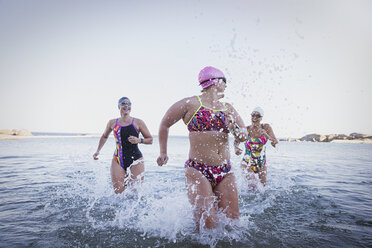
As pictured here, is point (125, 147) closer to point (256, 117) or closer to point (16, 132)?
point (256, 117)

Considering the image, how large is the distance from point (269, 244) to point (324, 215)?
2.17 m

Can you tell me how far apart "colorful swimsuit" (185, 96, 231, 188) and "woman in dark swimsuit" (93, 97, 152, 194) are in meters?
2.73

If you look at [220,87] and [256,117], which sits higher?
[220,87]

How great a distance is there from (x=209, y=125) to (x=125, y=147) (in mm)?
3144

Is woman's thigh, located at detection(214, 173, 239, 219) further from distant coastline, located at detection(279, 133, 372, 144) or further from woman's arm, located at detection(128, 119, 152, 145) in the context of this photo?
distant coastline, located at detection(279, 133, 372, 144)

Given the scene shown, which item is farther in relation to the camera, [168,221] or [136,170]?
[136,170]

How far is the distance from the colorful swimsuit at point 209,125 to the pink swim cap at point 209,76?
28 cm

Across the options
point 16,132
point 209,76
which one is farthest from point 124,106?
point 16,132

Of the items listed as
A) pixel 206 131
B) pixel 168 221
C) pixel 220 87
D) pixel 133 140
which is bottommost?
pixel 168 221

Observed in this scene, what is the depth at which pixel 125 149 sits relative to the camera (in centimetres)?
524

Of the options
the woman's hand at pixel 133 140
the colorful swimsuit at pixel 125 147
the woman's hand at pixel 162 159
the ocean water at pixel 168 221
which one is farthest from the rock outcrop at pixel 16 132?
the woman's hand at pixel 162 159

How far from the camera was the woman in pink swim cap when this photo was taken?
2770 mm

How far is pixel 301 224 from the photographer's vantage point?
3668 mm

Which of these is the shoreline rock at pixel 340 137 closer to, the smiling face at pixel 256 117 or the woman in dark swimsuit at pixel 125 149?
the smiling face at pixel 256 117
